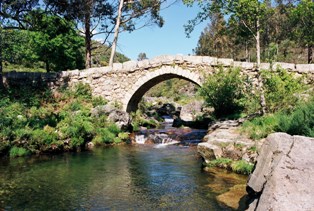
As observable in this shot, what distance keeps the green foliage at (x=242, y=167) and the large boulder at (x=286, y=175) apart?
3216 mm

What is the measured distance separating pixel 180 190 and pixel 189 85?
3988cm

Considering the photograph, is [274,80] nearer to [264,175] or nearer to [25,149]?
[264,175]

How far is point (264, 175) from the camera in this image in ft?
15.3

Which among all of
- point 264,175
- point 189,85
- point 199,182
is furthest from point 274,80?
point 189,85

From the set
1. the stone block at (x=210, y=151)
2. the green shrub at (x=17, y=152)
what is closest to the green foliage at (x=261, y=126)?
the stone block at (x=210, y=151)

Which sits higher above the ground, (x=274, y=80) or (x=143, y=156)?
(x=274, y=80)

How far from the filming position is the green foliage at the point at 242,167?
8047 mm

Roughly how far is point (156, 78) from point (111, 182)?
992 cm

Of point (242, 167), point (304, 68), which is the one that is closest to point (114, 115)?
point (242, 167)

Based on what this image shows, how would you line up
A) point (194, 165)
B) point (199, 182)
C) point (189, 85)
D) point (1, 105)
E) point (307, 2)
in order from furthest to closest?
point (189, 85) < point (307, 2) < point (1, 105) < point (194, 165) < point (199, 182)

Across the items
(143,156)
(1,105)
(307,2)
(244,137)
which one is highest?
(307,2)

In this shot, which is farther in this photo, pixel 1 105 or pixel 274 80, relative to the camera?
pixel 1 105

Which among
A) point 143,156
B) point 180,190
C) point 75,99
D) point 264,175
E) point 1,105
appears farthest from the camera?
point 75,99

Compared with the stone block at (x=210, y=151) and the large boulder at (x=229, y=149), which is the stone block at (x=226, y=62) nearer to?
the large boulder at (x=229, y=149)
